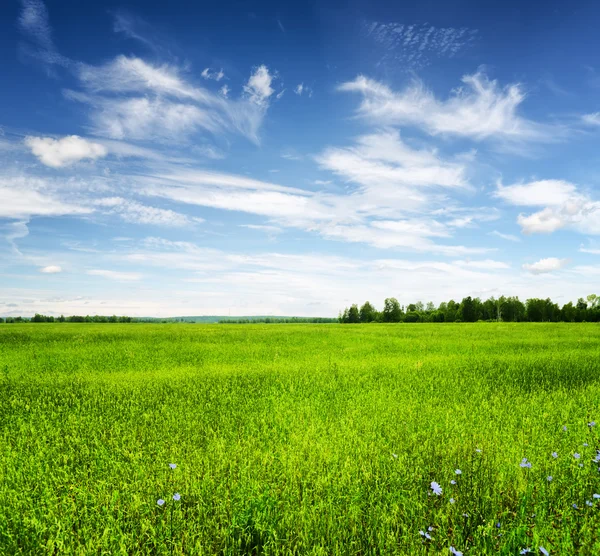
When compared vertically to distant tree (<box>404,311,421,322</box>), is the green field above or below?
above

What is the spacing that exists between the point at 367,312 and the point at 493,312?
41729mm

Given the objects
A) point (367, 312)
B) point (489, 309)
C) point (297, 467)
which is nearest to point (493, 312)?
point (489, 309)

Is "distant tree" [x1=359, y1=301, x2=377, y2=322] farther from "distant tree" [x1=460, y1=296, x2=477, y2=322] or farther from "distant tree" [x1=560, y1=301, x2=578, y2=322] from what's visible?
"distant tree" [x1=560, y1=301, x2=578, y2=322]

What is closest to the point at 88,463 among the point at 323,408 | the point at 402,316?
the point at 323,408

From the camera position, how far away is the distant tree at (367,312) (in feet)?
441

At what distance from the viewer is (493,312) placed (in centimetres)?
11481

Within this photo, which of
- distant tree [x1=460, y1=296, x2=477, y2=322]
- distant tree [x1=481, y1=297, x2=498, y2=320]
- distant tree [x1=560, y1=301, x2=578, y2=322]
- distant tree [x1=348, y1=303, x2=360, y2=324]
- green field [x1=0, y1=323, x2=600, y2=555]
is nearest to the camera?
green field [x1=0, y1=323, x2=600, y2=555]

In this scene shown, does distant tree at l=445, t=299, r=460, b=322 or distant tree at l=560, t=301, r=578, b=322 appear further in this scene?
distant tree at l=445, t=299, r=460, b=322

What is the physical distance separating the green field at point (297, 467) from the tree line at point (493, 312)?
99127 millimetres

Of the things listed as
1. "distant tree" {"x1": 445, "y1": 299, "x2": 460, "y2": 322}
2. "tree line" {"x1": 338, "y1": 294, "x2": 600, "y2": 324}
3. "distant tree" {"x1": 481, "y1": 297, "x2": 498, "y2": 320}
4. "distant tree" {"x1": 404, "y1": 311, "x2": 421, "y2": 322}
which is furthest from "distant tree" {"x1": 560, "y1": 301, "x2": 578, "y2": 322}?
"distant tree" {"x1": 404, "y1": 311, "x2": 421, "y2": 322}

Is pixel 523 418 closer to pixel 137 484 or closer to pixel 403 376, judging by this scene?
pixel 403 376

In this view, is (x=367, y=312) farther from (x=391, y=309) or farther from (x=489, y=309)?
(x=489, y=309)

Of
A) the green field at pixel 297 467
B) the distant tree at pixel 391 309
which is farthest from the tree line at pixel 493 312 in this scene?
the green field at pixel 297 467

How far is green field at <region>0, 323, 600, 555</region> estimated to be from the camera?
299 cm
